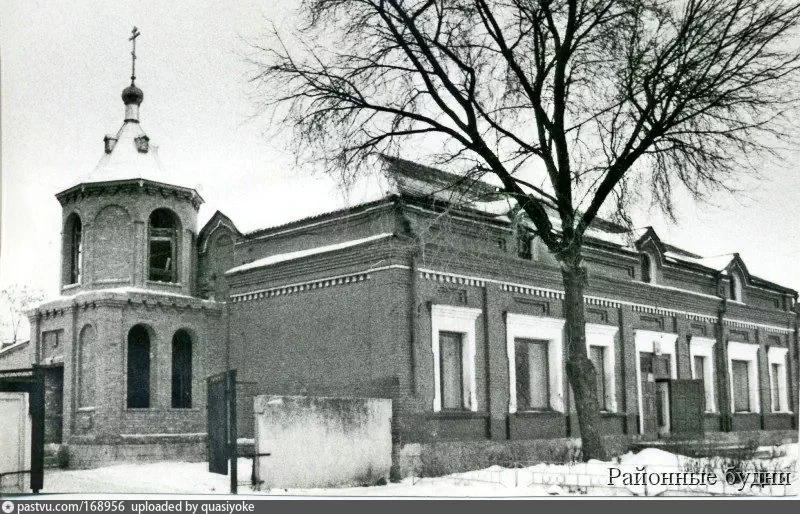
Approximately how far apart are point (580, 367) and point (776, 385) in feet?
52.8

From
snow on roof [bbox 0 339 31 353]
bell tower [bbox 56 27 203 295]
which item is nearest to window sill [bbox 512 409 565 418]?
bell tower [bbox 56 27 203 295]

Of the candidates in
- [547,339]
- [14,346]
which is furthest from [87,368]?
[547,339]

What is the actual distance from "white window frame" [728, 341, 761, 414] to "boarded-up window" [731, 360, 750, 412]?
0.09m

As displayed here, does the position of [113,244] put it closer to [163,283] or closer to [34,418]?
[163,283]

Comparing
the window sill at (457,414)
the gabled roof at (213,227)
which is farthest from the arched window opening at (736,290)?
the gabled roof at (213,227)

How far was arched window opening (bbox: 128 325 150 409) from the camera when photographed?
20.5m

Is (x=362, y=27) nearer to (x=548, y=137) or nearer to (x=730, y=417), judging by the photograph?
(x=548, y=137)

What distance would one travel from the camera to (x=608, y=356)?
2378 cm

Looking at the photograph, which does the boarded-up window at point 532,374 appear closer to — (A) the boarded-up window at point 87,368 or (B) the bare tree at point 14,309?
(A) the boarded-up window at point 87,368

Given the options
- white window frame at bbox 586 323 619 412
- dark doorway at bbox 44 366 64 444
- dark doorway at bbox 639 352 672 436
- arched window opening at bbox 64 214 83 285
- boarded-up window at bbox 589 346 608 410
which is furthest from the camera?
dark doorway at bbox 639 352 672 436

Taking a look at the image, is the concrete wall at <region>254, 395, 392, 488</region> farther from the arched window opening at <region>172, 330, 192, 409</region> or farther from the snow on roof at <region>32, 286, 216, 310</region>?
the snow on roof at <region>32, 286, 216, 310</region>

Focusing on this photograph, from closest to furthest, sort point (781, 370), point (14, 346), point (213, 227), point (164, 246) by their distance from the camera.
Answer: point (164, 246) → point (213, 227) → point (14, 346) → point (781, 370)

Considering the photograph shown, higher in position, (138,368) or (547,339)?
(547,339)

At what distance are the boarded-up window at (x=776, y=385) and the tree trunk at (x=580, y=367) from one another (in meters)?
15.5
